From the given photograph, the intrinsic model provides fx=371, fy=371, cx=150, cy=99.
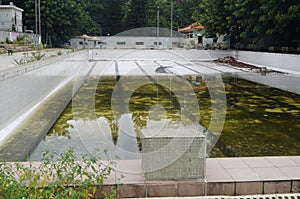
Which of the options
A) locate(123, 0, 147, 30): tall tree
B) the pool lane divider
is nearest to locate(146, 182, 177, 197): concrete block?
the pool lane divider

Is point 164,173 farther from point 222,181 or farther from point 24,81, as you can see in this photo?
point 24,81

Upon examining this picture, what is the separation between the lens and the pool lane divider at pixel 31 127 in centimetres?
522

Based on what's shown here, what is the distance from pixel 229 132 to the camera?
639 centimetres

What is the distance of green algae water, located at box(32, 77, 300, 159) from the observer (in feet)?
18.1

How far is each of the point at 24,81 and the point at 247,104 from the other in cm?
582

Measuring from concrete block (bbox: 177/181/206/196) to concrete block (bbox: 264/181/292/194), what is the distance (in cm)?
62

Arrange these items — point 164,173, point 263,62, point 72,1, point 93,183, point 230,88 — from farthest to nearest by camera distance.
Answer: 1. point 72,1
2. point 263,62
3. point 230,88
4. point 164,173
5. point 93,183

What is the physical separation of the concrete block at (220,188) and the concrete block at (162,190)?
332 mm

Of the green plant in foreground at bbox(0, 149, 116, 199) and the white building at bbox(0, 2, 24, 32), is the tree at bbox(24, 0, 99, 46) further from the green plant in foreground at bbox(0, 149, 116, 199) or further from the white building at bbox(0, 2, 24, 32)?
the green plant in foreground at bbox(0, 149, 116, 199)

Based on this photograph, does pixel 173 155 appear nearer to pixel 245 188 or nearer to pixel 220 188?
pixel 220 188

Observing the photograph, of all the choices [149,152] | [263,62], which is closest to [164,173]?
[149,152]

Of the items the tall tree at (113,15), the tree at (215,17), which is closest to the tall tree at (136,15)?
the tall tree at (113,15)

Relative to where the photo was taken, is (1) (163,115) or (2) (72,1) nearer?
(1) (163,115)

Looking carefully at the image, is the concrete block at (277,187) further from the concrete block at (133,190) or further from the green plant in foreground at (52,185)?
the green plant in foreground at (52,185)
